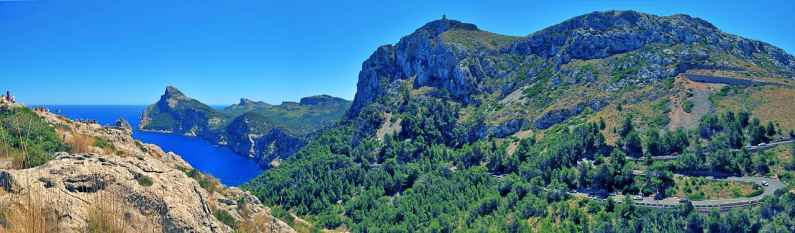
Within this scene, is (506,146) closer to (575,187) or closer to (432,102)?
(575,187)

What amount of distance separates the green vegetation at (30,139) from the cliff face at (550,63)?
7790cm

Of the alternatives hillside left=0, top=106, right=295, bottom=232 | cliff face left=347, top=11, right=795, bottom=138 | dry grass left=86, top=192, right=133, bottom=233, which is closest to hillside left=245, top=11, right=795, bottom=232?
cliff face left=347, top=11, right=795, bottom=138

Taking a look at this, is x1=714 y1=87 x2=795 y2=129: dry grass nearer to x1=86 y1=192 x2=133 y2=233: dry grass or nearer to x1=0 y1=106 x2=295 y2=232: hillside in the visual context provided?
x1=0 y1=106 x2=295 y2=232: hillside

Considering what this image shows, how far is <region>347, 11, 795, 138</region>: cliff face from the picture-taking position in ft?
292

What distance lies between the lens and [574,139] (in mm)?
72438

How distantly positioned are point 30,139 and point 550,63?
10697 cm

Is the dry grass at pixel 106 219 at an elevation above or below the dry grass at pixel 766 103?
below

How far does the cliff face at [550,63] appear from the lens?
89106mm

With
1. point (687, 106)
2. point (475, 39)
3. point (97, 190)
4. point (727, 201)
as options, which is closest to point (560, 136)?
point (687, 106)

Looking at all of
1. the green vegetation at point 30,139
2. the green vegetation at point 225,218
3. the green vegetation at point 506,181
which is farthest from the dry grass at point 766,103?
the green vegetation at point 30,139

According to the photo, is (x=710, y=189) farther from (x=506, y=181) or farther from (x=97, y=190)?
(x=97, y=190)

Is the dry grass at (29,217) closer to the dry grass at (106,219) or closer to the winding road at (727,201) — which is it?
the dry grass at (106,219)

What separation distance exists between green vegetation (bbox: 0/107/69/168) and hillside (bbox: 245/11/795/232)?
41535 mm

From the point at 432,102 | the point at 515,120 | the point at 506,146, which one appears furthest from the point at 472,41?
the point at 506,146
